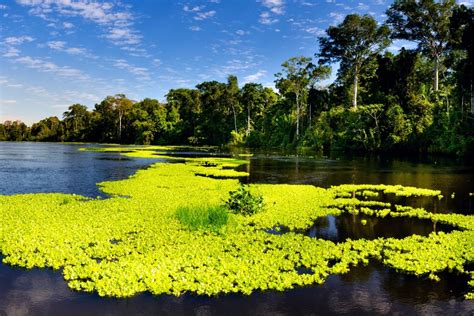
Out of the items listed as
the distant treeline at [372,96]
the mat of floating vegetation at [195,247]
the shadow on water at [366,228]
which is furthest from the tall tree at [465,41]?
the shadow on water at [366,228]

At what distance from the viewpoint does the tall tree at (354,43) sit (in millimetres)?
81562

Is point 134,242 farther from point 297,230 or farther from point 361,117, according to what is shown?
point 361,117

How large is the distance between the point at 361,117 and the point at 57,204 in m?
67.1

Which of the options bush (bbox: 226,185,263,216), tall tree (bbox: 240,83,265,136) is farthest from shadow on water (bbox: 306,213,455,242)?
tall tree (bbox: 240,83,265,136)

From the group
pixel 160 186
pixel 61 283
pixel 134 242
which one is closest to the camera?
pixel 61 283

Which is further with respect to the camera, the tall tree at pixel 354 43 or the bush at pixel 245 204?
the tall tree at pixel 354 43

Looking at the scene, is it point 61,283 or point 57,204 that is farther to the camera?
point 57,204

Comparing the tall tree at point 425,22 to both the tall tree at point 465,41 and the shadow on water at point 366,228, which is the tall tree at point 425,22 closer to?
the tall tree at point 465,41

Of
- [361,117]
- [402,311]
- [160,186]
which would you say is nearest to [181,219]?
[402,311]

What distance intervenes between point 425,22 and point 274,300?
7532 centimetres

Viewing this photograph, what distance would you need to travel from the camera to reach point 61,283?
1157 cm

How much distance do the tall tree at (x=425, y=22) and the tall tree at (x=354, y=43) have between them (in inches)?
210

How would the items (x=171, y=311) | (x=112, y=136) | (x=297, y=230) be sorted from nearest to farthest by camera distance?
(x=171, y=311), (x=297, y=230), (x=112, y=136)

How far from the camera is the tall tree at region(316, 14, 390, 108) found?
8156 cm
